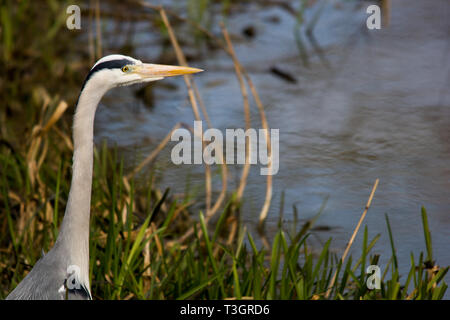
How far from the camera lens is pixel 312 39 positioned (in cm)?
738

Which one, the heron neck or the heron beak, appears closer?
the heron neck

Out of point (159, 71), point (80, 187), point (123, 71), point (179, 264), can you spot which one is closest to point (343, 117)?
point (179, 264)

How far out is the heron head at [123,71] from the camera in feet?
9.68

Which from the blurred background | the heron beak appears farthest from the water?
the heron beak

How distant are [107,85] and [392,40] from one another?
15.7 feet

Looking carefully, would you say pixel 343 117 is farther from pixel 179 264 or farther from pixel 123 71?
pixel 123 71

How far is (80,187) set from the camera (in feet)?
9.74

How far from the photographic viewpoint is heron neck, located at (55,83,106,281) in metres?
2.95

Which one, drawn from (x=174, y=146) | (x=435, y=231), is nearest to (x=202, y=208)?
(x=174, y=146)

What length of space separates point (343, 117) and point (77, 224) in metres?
3.34

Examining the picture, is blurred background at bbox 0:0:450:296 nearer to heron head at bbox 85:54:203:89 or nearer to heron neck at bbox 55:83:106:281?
heron head at bbox 85:54:203:89

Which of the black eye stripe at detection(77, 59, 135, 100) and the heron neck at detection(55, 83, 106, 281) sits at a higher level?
the black eye stripe at detection(77, 59, 135, 100)

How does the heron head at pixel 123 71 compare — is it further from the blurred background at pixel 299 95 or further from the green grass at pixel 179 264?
the blurred background at pixel 299 95
